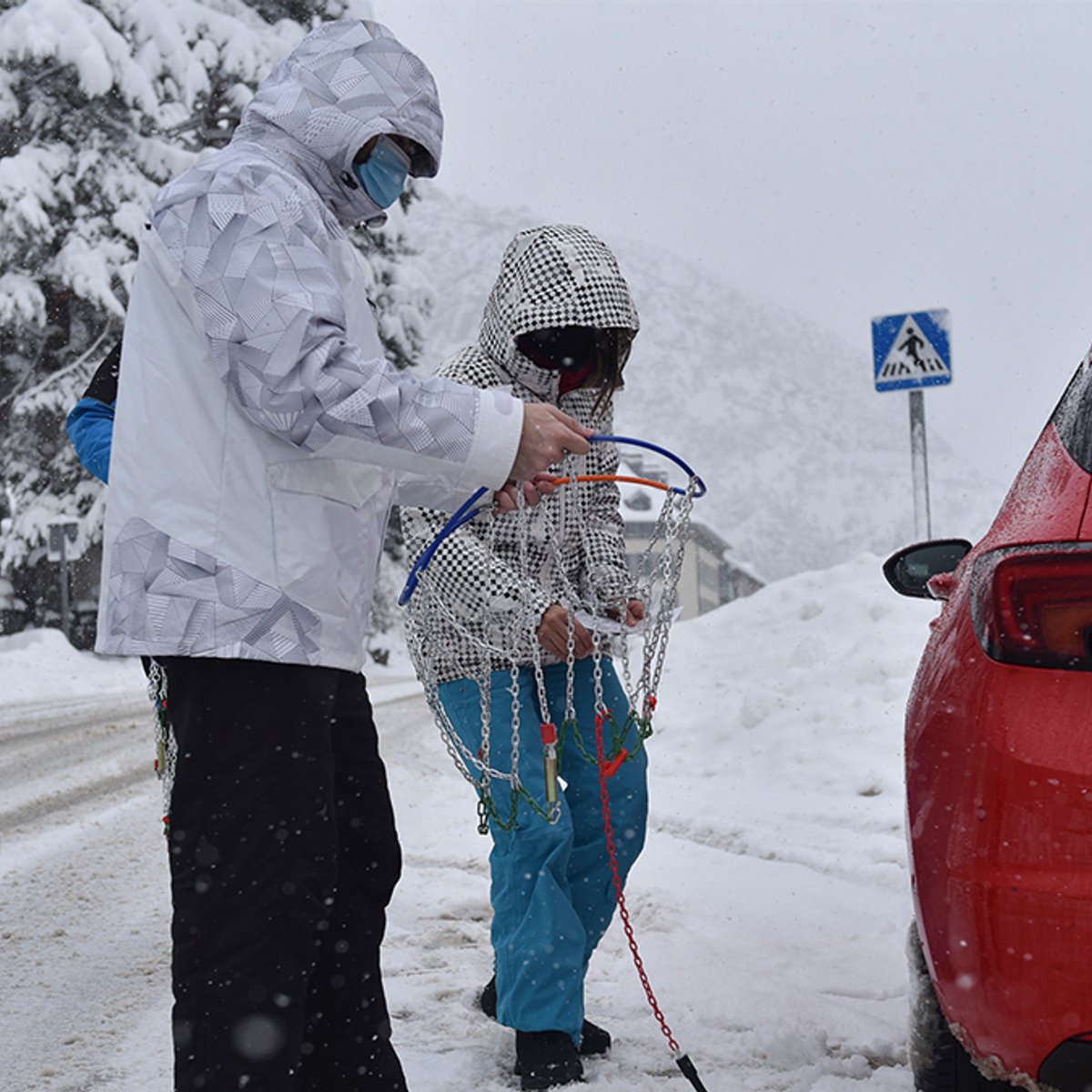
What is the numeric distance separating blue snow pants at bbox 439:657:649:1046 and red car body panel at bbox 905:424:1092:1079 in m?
1.12

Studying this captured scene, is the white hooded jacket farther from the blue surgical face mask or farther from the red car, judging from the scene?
the red car

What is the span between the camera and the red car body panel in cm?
190

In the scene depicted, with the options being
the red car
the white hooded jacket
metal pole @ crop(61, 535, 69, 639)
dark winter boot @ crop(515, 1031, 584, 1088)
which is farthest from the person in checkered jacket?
metal pole @ crop(61, 535, 69, 639)

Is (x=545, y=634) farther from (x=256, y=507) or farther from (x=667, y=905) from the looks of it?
(x=667, y=905)

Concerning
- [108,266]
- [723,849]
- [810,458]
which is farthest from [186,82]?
[810,458]

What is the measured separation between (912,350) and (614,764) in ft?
22.1

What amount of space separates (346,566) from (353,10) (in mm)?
23236

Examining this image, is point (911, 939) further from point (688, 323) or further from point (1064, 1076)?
point (688, 323)

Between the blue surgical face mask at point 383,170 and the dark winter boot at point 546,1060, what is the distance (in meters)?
1.82

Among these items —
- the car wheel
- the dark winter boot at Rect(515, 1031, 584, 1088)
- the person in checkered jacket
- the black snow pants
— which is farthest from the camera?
the person in checkered jacket

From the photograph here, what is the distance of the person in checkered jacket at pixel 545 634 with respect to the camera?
3092 millimetres

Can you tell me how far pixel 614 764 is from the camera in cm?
322

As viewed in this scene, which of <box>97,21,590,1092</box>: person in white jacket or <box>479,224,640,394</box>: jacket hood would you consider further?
<box>479,224,640,394</box>: jacket hood

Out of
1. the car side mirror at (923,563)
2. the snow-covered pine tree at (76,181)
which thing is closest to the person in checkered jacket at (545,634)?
the car side mirror at (923,563)
